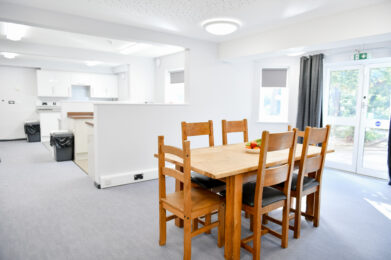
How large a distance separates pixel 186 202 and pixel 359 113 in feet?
12.6

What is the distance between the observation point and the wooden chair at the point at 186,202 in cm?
177

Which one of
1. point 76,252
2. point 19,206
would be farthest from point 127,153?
point 76,252

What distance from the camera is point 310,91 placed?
454cm

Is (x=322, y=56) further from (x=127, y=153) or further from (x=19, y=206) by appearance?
(x=19, y=206)

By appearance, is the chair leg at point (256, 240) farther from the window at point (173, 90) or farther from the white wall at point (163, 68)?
the window at point (173, 90)

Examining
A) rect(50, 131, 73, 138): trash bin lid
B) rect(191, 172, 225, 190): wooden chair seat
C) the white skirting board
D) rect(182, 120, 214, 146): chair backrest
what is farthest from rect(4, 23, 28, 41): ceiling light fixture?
rect(191, 172, 225, 190): wooden chair seat

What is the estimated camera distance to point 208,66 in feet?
14.8

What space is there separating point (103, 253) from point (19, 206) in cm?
153

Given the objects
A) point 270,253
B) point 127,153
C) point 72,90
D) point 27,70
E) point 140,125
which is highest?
point 27,70

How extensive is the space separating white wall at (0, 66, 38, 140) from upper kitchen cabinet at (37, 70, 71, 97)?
475 millimetres

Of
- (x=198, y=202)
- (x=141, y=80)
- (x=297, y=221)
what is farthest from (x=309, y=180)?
(x=141, y=80)

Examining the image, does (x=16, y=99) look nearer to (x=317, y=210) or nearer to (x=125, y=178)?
(x=125, y=178)

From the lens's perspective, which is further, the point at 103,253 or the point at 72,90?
the point at 72,90

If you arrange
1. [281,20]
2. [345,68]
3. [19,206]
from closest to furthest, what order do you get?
[19,206] → [281,20] → [345,68]
